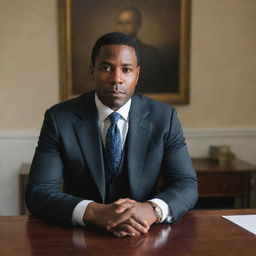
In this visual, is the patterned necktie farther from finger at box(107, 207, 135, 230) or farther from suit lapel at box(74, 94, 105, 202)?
finger at box(107, 207, 135, 230)

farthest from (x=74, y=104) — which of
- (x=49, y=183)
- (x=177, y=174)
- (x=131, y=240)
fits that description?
(x=131, y=240)

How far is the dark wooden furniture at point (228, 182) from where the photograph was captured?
343cm

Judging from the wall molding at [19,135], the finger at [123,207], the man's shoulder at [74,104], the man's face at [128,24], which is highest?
the man's face at [128,24]

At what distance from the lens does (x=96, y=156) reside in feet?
6.09

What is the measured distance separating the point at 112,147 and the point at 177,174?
0.31 meters

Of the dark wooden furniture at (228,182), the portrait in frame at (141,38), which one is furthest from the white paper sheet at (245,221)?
the portrait in frame at (141,38)

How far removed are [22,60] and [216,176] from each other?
1.87 metres

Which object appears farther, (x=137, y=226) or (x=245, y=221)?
(x=245, y=221)

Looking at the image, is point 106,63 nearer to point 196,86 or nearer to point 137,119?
point 137,119

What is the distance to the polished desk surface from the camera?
1.30m

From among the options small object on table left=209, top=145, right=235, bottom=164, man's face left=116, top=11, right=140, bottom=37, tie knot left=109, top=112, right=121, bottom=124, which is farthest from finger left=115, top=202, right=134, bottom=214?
man's face left=116, top=11, right=140, bottom=37

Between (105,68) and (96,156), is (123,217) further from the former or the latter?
(105,68)

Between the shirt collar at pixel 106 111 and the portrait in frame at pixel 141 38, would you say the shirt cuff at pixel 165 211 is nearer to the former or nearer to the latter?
the shirt collar at pixel 106 111

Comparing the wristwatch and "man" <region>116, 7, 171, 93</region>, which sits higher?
"man" <region>116, 7, 171, 93</region>
